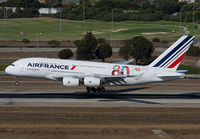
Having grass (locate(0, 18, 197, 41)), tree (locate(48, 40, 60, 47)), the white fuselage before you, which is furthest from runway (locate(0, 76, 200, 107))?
grass (locate(0, 18, 197, 41))

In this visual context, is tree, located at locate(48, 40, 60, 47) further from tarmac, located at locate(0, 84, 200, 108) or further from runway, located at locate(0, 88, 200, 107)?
runway, located at locate(0, 88, 200, 107)

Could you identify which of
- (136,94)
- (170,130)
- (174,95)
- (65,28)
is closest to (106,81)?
(136,94)

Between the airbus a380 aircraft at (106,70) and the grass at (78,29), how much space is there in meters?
95.4

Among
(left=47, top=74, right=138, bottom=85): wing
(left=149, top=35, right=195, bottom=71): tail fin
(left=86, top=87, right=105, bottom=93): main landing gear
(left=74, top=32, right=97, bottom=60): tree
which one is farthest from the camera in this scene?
(left=74, top=32, right=97, bottom=60): tree

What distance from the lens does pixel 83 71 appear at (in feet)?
177

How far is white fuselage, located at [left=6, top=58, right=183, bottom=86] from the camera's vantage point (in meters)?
53.7

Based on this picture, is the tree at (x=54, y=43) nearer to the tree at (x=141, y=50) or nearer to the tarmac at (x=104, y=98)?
the tree at (x=141, y=50)

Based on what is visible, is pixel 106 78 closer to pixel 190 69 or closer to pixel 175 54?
pixel 175 54

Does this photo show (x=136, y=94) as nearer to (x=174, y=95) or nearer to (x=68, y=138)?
(x=174, y=95)

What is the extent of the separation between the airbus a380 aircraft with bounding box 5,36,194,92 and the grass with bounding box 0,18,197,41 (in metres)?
95.4

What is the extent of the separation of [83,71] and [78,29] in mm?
128570

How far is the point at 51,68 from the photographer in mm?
53562

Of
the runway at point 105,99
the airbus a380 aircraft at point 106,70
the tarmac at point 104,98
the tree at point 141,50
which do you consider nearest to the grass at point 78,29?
the tree at point 141,50

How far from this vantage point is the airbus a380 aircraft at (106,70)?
53.6 m
